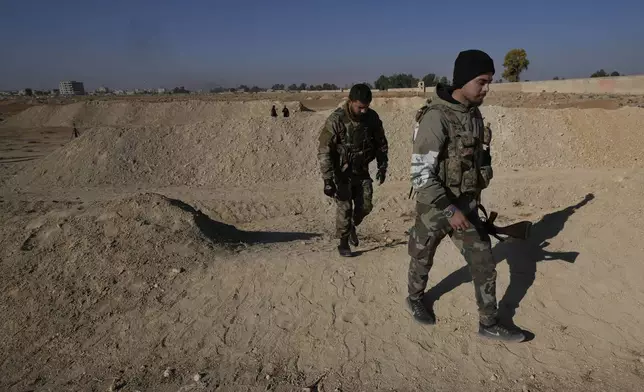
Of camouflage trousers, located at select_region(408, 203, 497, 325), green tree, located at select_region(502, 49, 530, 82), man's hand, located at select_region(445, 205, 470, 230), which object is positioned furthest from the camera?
green tree, located at select_region(502, 49, 530, 82)

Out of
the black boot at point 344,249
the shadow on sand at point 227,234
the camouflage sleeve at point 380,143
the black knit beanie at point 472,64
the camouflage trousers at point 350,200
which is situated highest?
the black knit beanie at point 472,64

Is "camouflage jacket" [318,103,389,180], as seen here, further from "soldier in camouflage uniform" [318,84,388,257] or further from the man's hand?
the man's hand

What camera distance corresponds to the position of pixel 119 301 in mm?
4301

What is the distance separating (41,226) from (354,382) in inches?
182

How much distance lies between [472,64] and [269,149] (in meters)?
11.5

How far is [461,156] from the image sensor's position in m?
3.01

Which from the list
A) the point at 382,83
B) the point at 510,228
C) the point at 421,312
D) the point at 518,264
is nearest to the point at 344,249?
the point at 421,312

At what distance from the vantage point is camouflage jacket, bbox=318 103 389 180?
4.65 meters

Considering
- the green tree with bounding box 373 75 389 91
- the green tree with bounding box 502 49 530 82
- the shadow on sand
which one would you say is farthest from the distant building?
the shadow on sand

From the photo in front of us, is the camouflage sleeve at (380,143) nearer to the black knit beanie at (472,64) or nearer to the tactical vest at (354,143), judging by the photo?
the tactical vest at (354,143)

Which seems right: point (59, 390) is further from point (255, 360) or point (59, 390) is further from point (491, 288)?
point (491, 288)

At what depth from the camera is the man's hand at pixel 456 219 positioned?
2824mm

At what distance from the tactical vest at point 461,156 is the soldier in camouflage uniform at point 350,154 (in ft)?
5.08

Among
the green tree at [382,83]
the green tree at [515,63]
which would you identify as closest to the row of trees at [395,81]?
the green tree at [382,83]
